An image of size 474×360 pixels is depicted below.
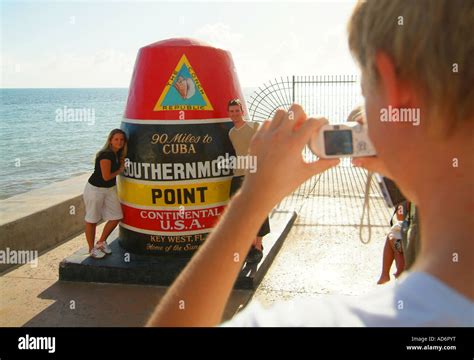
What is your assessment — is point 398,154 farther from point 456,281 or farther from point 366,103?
point 456,281

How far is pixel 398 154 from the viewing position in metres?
0.89

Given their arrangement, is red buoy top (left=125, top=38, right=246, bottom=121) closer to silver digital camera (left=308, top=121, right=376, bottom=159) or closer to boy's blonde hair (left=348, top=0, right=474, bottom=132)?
silver digital camera (left=308, top=121, right=376, bottom=159)

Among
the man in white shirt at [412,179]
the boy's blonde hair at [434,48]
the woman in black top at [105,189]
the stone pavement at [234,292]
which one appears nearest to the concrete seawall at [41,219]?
the stone pavement at [234,292]

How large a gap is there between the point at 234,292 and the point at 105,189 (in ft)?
6.29

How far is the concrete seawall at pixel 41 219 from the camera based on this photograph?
223 inches

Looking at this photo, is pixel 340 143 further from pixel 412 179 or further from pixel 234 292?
pixel 234 292

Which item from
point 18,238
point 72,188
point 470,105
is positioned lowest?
point 18,238

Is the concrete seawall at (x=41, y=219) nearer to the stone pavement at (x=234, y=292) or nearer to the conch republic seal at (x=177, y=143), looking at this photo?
the stone pavement at (x=234, y=292)

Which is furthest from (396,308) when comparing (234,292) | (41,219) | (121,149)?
(41,219)

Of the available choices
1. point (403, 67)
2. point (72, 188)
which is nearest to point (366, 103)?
point (403, 67)

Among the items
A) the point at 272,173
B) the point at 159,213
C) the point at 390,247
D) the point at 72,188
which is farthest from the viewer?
the point at 72,188

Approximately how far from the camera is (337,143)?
1.12m

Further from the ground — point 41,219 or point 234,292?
point 41,219
